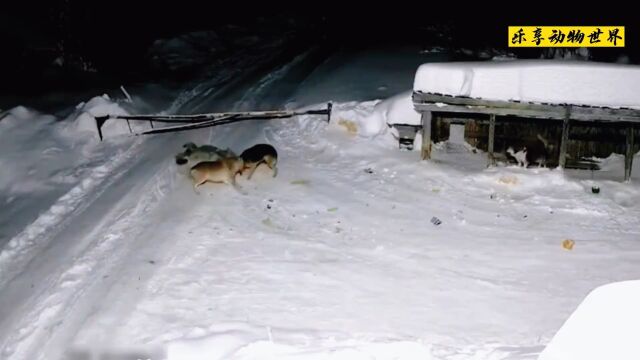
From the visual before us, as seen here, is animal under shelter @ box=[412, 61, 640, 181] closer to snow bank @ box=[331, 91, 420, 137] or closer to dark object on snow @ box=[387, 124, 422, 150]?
dark object on snow @ box=[387, 124, 422, 150]

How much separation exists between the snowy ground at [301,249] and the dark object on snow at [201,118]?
11.8 inches

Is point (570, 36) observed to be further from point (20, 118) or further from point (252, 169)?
point (20, 118)

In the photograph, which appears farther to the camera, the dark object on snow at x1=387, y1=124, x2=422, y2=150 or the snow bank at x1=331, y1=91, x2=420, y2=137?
the snow bank at x1=331, y1=91, x2=420, y2=137

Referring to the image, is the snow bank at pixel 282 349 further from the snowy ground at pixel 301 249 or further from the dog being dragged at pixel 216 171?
the dog being dragged at pixel 216 171

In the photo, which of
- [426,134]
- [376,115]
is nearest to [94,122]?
[376,115]

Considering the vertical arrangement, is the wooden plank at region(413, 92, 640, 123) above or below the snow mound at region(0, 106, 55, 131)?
above

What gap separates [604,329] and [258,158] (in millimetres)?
8129

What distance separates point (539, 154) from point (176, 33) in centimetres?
1834

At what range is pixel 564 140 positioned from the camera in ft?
40.4

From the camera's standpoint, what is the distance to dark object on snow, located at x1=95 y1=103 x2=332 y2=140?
14.0 m

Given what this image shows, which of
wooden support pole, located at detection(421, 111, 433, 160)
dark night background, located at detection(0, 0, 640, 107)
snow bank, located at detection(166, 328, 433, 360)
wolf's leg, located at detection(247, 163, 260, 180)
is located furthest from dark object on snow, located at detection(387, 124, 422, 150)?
dark night background, located at detection(0, 0, 640, 107)

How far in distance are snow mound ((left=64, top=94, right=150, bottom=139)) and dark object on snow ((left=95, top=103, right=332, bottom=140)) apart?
0.55 ft

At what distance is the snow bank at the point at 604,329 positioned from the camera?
4.41m

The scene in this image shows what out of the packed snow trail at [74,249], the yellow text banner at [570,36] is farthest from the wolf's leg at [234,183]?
the yellow text banner at [570,36]
